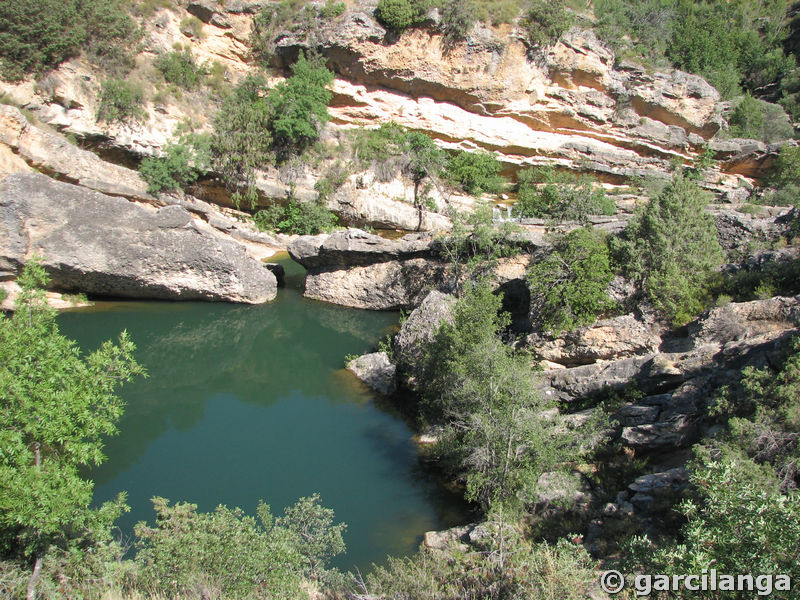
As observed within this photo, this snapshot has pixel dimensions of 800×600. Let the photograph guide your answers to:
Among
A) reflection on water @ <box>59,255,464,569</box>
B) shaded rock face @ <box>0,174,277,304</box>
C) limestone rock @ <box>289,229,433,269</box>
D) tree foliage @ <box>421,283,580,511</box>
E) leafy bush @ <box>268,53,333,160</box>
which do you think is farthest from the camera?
leafy bush @ <box>268,53,333,160</box>

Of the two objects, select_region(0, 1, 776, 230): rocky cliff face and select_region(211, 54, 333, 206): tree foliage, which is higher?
select_region(0, 1, 776, 230): rocky cliff face

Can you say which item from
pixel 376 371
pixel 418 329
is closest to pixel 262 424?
pixel 376 371

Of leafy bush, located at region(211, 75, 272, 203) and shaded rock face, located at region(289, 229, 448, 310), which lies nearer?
shaded rock face, located at region(289, 229, 448, 310)

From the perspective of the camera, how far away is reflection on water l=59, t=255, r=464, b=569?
11.0m

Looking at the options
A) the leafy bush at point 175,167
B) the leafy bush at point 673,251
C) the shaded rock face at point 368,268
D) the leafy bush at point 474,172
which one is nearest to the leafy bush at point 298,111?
the leafy bush at point 175,167

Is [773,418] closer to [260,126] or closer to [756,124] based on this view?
[260,126]

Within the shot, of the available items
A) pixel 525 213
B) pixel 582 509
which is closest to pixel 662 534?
pixel 582 509

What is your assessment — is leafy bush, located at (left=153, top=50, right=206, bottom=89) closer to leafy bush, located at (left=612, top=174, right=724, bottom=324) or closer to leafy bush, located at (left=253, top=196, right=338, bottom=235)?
leafy bush, located at (left=253, top=196, right=338, bottom=235)

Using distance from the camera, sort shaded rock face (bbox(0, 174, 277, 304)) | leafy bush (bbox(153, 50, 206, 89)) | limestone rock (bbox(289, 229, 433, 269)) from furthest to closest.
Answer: leafy bush (bbox(153, 50, 206, 89)) → limestone rock (bbox(289, 229, 433, 269)) → shaded rock face (bbox(0, 174, 277, 304))

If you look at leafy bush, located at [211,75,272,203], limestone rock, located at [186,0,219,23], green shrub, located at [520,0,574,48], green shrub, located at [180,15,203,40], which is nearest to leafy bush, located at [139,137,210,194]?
leafy bush, located at [211,75,272,203]

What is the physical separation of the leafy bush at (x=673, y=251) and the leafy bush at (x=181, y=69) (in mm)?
27040

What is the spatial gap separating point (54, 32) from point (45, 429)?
28.3 metres

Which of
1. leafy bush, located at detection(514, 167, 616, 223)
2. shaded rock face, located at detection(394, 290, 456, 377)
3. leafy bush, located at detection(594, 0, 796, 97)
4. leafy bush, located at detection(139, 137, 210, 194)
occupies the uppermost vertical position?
leafy bush, located at detection(594, 0, 796, 97)

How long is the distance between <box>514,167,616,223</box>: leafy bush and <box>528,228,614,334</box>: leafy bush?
11.5 m
